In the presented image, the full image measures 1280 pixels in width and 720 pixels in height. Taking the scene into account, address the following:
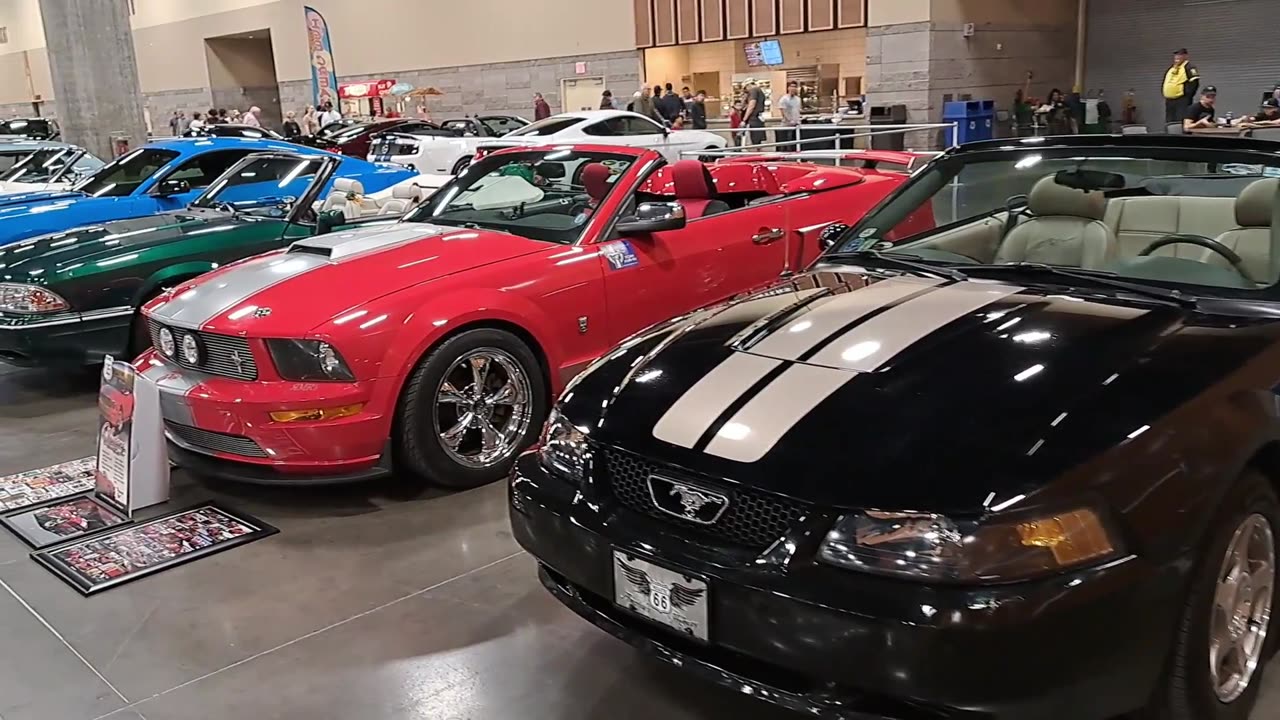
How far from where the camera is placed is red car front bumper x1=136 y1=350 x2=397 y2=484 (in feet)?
12.9

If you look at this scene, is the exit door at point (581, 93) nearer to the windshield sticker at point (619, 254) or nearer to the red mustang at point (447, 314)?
the red mustang at point (447, 314)

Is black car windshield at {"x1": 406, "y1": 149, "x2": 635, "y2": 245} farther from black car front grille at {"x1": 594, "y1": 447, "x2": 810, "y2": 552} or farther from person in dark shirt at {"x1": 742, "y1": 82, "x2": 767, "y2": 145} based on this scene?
person in dark shirt at {"x1": 742, "y1": 82, "x2": 767, "y2": 145}

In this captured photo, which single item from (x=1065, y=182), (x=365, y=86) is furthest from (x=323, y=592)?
(x=365, y=86)

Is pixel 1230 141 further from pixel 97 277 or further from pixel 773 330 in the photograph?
pixel 97 277

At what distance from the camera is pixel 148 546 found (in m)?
3.94

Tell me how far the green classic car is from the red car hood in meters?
1.37

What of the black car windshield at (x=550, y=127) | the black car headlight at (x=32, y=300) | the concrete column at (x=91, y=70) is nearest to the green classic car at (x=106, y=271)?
the black car headlight at (x=32, y=300)

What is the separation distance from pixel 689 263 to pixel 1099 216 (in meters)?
1.96

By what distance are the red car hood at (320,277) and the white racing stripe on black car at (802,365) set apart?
6.41 ft

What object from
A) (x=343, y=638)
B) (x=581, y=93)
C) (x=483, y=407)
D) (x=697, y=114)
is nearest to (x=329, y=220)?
(x=483, y=407)

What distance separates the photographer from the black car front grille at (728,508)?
85.4 inches

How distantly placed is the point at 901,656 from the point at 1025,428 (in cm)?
55

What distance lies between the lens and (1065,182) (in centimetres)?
353

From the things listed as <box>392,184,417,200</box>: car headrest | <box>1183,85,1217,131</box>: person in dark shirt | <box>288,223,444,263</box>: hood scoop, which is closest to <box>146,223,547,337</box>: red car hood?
<box>288,223,444,263</box>: hood scoop
